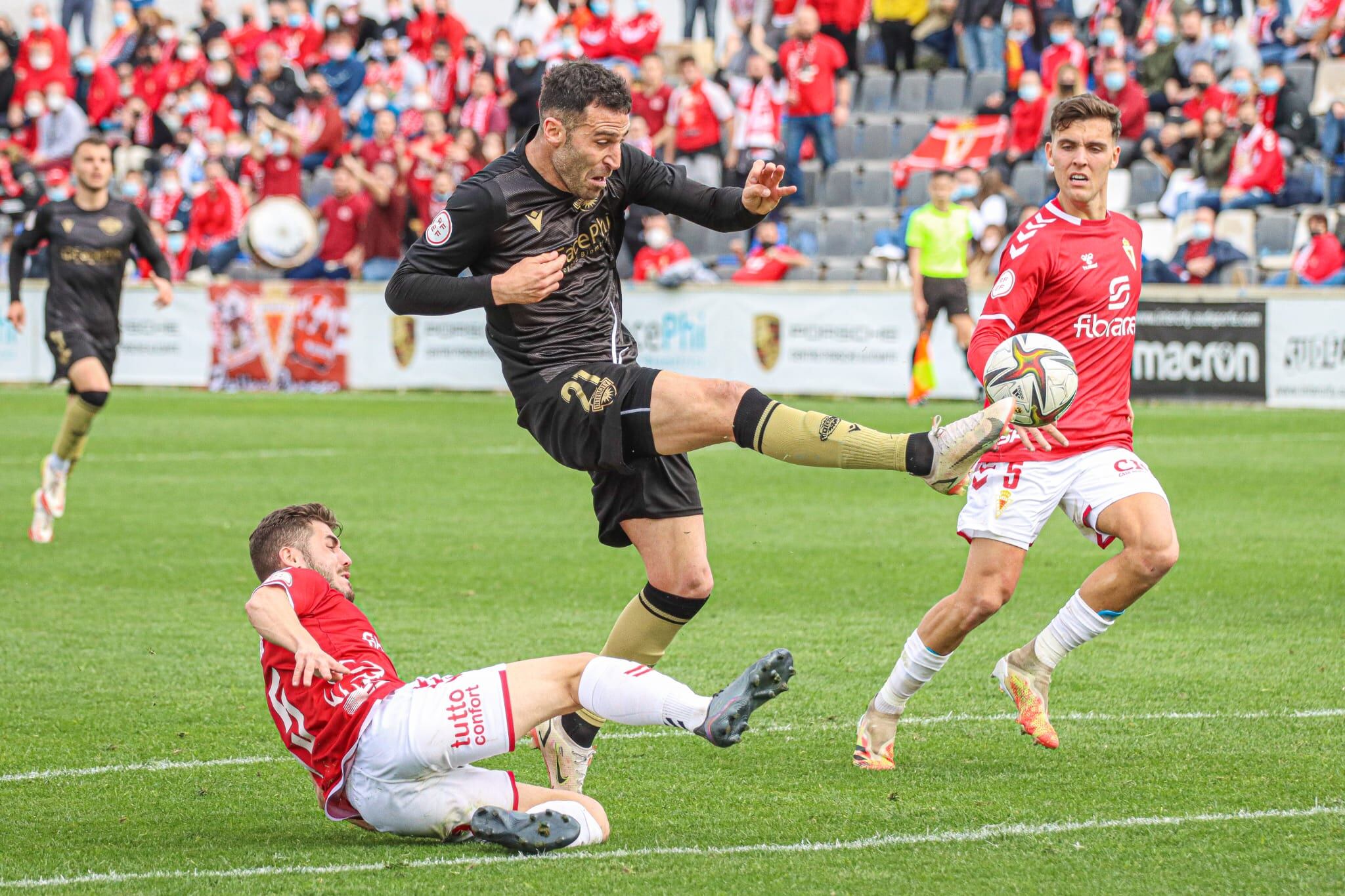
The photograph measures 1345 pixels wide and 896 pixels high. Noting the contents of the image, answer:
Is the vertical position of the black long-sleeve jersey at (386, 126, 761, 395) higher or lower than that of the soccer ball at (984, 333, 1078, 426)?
higher

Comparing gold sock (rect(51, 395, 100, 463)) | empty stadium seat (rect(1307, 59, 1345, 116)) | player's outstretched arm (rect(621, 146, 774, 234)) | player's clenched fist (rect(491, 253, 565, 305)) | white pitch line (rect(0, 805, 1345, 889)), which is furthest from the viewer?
empty stadium seat (rect(1307, 59, 1345, 116))

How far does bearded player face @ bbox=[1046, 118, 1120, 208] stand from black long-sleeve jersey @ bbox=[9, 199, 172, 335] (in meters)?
7.70

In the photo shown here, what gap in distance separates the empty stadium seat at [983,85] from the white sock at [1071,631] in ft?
62.8

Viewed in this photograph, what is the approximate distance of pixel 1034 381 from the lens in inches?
206

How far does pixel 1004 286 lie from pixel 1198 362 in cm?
1351

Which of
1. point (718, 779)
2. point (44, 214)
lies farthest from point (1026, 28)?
point (718, 779)

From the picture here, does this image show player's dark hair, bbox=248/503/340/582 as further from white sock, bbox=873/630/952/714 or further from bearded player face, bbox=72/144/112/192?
bearded player face, bbox=72/144/112/192

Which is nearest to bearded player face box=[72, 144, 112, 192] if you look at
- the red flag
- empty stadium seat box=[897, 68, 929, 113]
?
the red flag

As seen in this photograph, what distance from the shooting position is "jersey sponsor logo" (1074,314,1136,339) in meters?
5.99

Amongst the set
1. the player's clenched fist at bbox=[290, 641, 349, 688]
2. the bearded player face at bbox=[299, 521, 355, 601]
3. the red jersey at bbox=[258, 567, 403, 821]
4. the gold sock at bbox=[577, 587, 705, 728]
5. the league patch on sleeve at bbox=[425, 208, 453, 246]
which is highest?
the league patch on sleeve at bbox=[425, 208, 453, 246]

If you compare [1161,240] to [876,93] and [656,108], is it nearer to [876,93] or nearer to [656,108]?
[876,93]

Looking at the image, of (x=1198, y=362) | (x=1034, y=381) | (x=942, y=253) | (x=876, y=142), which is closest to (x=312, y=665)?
(x=1034, y=381)

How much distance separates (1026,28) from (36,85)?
18.1m

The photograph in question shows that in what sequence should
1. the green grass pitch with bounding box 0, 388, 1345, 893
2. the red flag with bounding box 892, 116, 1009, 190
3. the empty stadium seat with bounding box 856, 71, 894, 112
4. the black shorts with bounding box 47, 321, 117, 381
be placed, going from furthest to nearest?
the empty stadium seat with bounding box 856, 71, 894, 112 → the red flag with bounding box 892, 116, 1009, 190 → the black shorts with bounding box 47, 321, 117, 381 → the green grass pitch with bounding box 0, 388, 1345, 893
